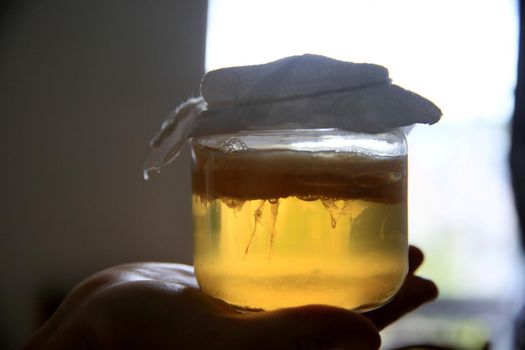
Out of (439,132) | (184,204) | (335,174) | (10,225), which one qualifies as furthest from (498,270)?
(10,225)

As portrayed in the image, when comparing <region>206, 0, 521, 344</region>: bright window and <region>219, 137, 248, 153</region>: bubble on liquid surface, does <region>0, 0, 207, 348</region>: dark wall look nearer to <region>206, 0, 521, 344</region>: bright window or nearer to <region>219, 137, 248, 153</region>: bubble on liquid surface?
<region>206, 0, 521, 344</region>: bright window

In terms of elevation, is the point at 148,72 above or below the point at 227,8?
below

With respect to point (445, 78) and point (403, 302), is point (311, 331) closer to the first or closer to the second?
point (403, 302)

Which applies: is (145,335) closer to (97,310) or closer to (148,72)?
(97,310)

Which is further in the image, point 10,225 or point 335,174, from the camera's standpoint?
point 10,225

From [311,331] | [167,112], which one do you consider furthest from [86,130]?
[311,331]

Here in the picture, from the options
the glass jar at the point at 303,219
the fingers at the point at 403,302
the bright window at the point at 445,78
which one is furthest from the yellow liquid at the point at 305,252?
the bright window at the point at 445,78

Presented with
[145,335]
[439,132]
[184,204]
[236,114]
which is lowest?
[184,204]
